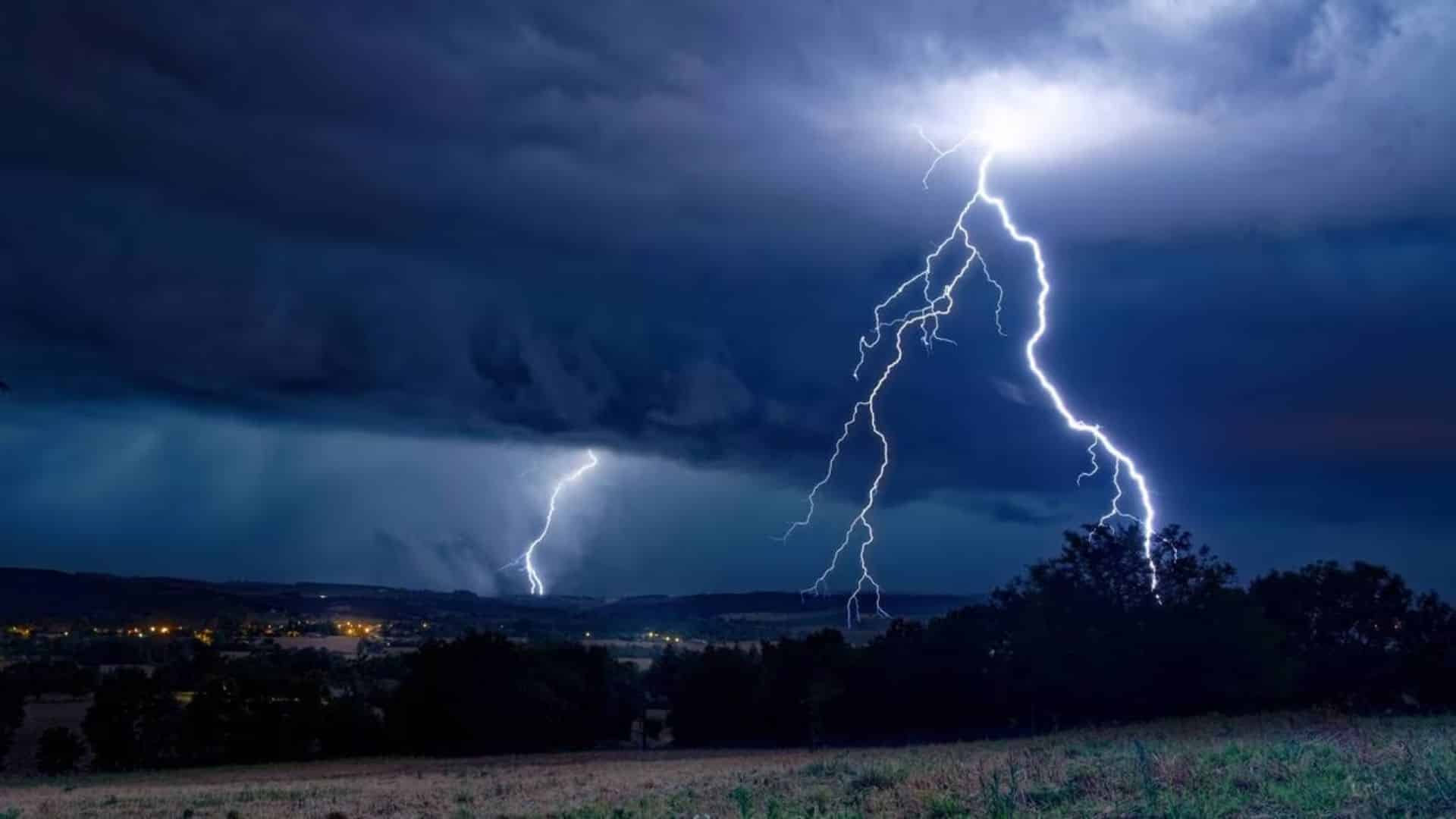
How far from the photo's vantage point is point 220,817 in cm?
2053

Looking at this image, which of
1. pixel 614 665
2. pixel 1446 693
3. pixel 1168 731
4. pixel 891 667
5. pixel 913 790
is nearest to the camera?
pixel 913 790

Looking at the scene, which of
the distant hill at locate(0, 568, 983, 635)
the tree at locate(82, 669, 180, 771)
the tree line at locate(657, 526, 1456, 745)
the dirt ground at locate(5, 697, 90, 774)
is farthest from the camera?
the distant hill at locate(0, 568, 983, 635)

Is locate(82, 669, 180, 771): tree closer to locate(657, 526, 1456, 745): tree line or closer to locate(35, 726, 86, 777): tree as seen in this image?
locate(35, 726, 86, 777): tree

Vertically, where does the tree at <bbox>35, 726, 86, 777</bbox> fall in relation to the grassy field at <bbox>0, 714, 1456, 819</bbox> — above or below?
below

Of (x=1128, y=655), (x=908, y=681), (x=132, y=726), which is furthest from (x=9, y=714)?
(x=1128, y=655)

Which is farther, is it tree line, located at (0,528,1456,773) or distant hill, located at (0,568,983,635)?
distant hill, located at (0,568,983,635)

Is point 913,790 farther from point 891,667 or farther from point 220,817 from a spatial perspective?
point 891,667

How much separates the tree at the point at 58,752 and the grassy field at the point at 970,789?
81.8 ft

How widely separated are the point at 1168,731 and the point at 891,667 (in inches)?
779

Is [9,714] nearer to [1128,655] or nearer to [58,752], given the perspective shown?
[58,752]

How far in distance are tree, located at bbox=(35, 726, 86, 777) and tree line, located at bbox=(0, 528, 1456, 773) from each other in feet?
0.32

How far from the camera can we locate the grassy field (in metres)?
11.4

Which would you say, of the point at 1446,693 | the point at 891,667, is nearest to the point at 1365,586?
the point at 1446,693

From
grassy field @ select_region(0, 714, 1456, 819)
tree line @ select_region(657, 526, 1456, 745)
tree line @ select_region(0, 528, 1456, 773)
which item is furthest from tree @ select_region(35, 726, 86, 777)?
tree line @ select_region(657, 526, 1456, 745)
